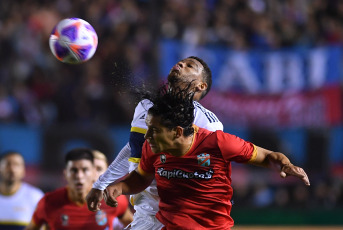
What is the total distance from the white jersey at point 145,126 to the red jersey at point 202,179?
34 centimetres

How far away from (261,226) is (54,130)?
12.7 ft

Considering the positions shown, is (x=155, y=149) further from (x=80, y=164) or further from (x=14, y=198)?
(x=14, y=198)

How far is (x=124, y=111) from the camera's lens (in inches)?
442

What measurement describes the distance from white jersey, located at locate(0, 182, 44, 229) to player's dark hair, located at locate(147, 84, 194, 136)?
4085 millimetres

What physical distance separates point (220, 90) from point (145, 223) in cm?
729

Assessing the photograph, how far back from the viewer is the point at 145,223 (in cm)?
469

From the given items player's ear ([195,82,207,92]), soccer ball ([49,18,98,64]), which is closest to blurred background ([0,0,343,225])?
soccer ball ([49,18,98,64])

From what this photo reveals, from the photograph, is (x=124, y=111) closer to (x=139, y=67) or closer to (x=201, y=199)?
(x=139, y=67)

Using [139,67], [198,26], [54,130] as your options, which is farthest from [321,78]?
[54,130]

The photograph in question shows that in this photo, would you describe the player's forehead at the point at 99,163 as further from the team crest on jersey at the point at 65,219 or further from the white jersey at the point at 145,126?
the white jersey at the point at 145,126

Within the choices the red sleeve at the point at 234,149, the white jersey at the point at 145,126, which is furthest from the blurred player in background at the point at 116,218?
the red sleeve at the point at 234,149

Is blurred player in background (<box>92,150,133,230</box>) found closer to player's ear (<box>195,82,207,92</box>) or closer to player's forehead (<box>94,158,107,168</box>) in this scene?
player's forehead (<box>94,158,107,168</box>)

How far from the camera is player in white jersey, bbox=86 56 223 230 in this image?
457cm

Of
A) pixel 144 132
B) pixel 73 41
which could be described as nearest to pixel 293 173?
pixel 144 132
